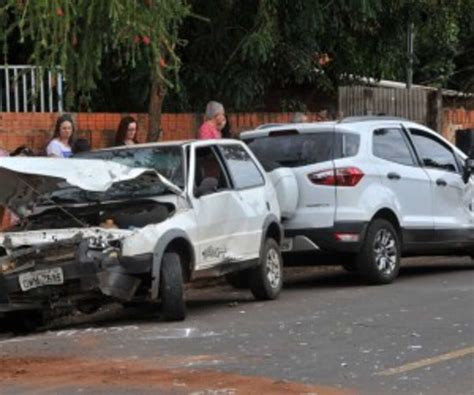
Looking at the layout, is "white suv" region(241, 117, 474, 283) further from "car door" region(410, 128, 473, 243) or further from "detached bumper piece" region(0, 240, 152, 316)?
"detached bumper piece" region(0, 240, 152, 316)

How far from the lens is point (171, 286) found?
9297mm

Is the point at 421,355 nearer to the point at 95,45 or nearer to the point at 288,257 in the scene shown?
the point at 288,257

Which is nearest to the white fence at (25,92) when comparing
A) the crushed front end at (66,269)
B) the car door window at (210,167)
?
the car door window at (210,167)

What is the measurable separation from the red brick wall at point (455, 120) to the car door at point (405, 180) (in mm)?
8375

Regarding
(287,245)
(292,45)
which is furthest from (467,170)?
(292,45)

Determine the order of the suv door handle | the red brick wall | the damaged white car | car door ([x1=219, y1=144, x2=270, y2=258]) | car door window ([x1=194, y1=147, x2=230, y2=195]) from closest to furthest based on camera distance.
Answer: the damaged white car, car door window ([x1=194, y1=147, x2=230, y2=195]), car door ([x1=219, y1=144, x2=270, y2=258]), the suv door handle, the red brick wall

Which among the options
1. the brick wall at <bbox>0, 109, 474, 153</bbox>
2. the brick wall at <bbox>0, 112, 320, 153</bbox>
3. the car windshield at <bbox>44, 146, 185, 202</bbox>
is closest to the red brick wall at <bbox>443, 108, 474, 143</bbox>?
the brick wall at <bbox>0, 109, 474, 153</bbox>

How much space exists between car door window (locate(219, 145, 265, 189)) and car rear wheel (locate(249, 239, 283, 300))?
0.66m

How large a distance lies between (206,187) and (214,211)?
0.26 m

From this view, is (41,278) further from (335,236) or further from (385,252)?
(385,252)

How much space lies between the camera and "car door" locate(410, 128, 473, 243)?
12898 millimetres

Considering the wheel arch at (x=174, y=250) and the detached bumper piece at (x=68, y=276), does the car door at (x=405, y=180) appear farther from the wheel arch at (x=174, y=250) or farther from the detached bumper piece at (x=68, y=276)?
the detached bumper piece at (x=68, y=276)

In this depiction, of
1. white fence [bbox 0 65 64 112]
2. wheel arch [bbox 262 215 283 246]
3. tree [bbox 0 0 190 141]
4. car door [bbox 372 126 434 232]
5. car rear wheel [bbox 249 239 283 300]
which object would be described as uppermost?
tree [bbox 0 0 190 141]

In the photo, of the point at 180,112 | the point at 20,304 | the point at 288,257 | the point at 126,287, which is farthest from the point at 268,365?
the point at 180,112
